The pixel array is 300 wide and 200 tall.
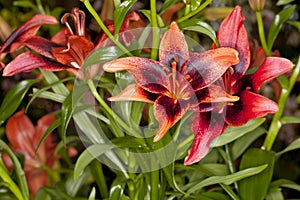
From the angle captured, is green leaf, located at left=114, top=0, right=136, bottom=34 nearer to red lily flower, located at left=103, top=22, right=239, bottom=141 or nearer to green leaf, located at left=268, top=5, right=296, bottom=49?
red lily flower, located at left=103, top=22, right=239, bottom=141

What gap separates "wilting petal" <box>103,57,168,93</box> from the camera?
0.56 metres

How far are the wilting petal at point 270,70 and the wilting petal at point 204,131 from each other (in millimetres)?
54

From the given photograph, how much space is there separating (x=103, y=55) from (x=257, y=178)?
0.81 feet

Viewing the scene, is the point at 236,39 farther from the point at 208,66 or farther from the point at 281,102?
the point at 281,102

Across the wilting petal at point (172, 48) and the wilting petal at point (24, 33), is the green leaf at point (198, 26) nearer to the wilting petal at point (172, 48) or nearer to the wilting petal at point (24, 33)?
the wilting petal at point (172, 48)

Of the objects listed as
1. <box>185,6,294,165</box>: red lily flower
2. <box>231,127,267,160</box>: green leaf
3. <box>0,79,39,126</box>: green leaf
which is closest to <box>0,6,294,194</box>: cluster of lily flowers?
<box>185,6,294,165</box>: red lily flower

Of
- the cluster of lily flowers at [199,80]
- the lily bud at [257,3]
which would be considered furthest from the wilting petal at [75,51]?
the lily bud at [257,3]

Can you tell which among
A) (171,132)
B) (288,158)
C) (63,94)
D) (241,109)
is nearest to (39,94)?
(63,94)

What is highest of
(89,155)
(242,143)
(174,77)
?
(174,77)

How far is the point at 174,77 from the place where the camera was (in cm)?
59

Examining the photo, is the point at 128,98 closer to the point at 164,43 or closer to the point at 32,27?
the point at 164,43

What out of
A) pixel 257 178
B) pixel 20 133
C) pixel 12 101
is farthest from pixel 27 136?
pixel 257 178

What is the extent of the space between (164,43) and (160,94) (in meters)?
0.05

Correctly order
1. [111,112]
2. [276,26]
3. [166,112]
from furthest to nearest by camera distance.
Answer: [276,26]
[111,112]
[166,112]
